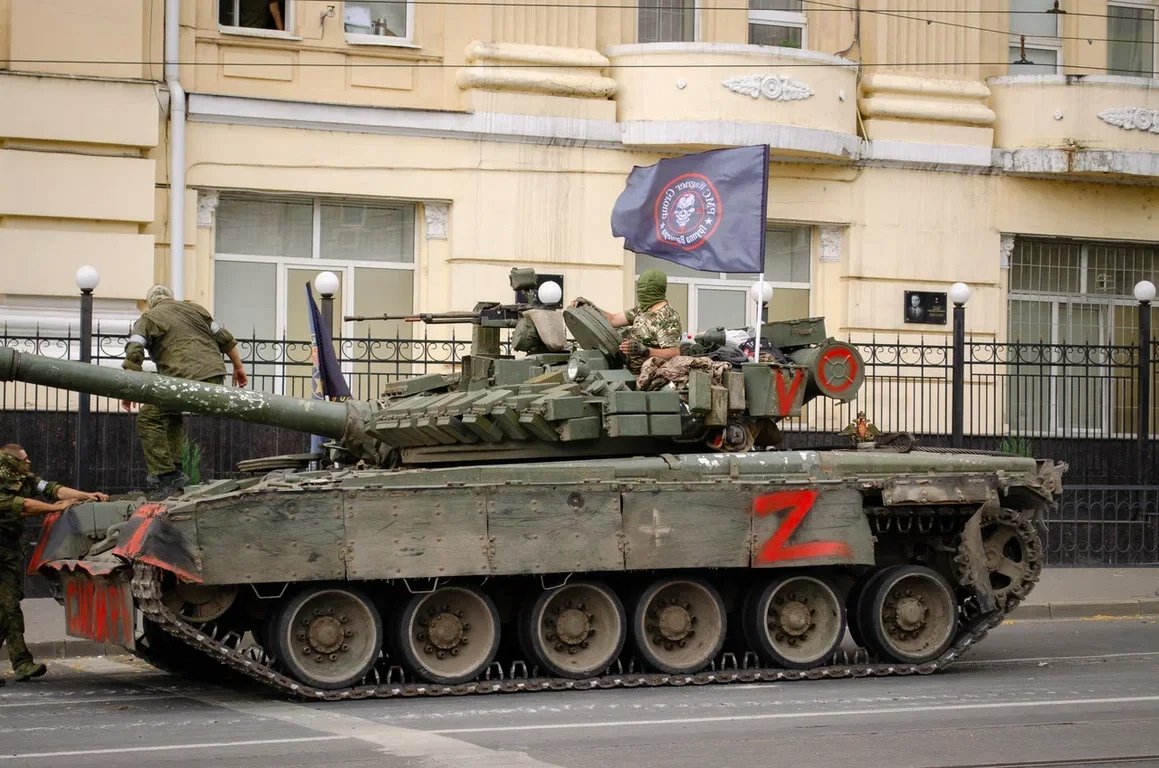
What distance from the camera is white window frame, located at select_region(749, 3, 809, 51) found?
20.5m

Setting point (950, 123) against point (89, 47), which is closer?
point (89, 47)

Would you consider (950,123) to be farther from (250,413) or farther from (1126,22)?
(250,413)

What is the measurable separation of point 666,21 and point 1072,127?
475 centimetres

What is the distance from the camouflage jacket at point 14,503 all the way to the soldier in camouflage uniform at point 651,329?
4.01 meters

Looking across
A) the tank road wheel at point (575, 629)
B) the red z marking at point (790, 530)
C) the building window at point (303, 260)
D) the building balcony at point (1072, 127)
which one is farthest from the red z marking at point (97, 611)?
the building balcony at point (1072, 127)

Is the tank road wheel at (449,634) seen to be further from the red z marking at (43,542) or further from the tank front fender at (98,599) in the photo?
the red z marking at (43,542)

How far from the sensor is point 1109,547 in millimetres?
19281

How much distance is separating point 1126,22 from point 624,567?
13167 millimetres

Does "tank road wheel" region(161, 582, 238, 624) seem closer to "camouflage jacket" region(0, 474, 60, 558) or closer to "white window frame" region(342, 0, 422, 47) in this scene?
"camouflage jacket" region(0, 474, 60, 558)

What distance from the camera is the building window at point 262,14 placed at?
1844cm

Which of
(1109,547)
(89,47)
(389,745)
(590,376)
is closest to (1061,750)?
(389,745)

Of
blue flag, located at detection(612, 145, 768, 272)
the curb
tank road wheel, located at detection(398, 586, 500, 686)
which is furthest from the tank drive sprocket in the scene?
tank road wheel, located at detection(398, 586, 500, 686)

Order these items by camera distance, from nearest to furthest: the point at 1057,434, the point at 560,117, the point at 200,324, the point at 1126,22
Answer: the point at 200,324, the point at 560,117, the point at 1057,434, the point at 1126,22

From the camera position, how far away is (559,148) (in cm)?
1919
